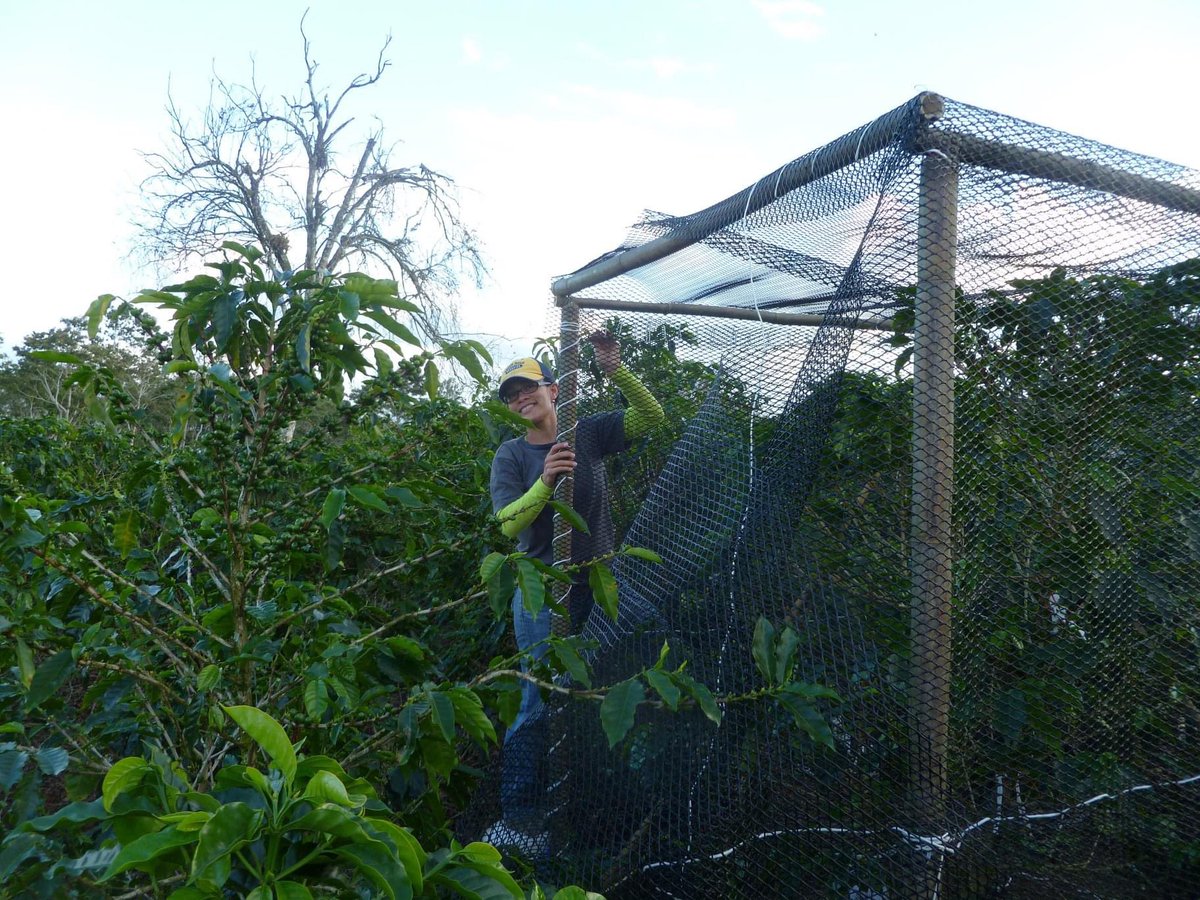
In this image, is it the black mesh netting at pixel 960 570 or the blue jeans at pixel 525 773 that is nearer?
the black mesh netting at pixel 960 570

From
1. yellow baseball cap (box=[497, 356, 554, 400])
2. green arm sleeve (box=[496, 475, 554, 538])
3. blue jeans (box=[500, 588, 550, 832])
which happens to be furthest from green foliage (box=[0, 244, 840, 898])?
yellow baseball cap (box=[497, 356, 554, 400])

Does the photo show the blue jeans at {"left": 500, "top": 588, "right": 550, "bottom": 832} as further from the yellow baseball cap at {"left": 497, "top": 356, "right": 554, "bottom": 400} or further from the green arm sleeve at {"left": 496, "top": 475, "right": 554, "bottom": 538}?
the yellow baseball cap at {"left": 497, "top": 356, "right": 554, "bottom": 400}

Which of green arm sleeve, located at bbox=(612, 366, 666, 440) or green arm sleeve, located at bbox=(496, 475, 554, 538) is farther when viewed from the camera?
green arm sleeve, located at bbox=(612, 366, 666, 440)

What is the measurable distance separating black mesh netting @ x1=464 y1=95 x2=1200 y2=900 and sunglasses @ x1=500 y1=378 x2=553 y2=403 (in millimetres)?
1040

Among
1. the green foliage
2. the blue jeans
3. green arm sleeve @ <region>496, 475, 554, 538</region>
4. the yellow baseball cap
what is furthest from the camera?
the yellow baseball cap

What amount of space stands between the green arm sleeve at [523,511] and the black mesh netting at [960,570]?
1.26ft

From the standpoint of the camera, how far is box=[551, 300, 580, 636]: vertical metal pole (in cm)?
304

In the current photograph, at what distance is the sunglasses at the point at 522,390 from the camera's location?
3184 millimetres

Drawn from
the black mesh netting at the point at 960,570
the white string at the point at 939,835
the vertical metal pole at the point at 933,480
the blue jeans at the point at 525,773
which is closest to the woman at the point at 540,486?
the blue jeans at the point at 525,773

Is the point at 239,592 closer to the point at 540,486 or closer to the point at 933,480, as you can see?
the point at 540,486

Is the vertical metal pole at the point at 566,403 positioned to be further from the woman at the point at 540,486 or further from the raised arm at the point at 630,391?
the raised arm at the point at 630,391

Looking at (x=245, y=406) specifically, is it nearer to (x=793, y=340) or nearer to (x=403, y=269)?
(x=793, y=340)

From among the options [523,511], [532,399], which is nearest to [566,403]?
[532,399]

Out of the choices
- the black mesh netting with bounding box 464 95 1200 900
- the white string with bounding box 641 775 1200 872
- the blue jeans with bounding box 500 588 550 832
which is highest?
the black mesh netting with bounding box 464 95 1200 900
